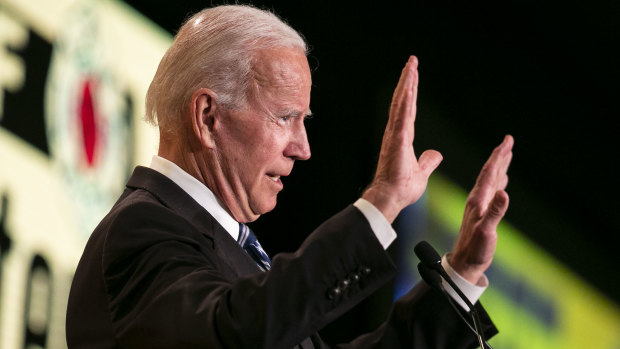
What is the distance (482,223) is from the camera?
183 centimetres

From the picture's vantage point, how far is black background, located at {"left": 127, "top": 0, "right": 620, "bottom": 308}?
12.6ft

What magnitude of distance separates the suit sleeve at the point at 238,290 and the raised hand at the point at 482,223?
21.0 inches

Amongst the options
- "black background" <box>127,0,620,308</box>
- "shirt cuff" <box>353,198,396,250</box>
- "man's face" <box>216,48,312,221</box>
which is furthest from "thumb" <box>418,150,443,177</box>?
"black background" <box>127,0,620,308</box>

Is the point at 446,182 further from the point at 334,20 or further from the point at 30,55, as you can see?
the point at 30,55

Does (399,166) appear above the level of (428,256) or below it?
above

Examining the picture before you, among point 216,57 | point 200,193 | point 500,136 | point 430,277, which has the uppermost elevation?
point 216,57

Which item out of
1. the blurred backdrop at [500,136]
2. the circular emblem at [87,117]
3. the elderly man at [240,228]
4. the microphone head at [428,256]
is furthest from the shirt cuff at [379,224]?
the blurred backdrop at [500,136]

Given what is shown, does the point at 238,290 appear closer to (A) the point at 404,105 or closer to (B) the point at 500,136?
(A) the point at 404,105

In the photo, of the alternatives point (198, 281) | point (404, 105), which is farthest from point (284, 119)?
point (198, 281)

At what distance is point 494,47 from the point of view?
3.95m

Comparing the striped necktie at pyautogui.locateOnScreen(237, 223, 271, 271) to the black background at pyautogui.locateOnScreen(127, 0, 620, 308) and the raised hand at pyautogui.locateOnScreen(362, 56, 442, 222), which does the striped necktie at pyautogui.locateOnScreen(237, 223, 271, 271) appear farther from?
the black background at pyautogui.locateOnScreen(127, 0, 620, 308)

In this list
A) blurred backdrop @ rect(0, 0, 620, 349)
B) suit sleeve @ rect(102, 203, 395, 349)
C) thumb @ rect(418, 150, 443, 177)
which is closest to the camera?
suit sleeve @ rect(102, 203, 395, 349)

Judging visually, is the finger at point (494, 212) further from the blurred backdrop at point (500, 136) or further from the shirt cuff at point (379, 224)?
the blurred backdrop at point (500, 136)

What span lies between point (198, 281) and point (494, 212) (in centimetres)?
72
